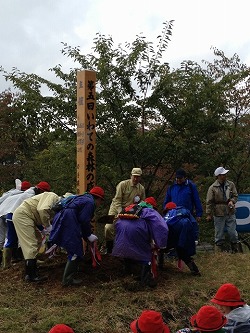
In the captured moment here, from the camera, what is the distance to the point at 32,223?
6609 millimetres

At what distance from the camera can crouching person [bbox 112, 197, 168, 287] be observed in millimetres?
6066

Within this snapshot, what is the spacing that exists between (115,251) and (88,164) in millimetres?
2011

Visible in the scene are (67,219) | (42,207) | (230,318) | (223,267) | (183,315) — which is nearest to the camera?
(230,318)

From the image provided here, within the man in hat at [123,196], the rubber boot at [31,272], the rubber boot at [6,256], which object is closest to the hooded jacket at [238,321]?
the rubber boot at [31,272]

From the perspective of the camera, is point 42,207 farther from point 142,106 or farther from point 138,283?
point 142,106

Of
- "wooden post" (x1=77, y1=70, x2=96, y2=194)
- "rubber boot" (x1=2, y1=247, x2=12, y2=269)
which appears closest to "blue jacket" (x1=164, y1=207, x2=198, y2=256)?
"wooden post" (x1=77, y1=70, x2=96, y2=194)

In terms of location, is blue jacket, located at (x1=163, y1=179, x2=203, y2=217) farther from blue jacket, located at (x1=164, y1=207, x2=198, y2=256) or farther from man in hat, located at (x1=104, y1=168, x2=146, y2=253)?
blue jacket, located at (x1=164, y1=207, x2=198, y2=256)

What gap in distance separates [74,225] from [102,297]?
1.04 meters

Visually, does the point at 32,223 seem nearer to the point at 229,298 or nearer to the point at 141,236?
the point at 141,236

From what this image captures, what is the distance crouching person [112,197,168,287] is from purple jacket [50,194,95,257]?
0.52 metres

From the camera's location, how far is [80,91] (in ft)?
25.1

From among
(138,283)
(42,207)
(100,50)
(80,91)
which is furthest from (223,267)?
(100,50)

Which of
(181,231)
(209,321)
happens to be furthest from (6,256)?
(209,321)

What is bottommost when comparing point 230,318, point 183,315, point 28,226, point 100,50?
point 183,315
